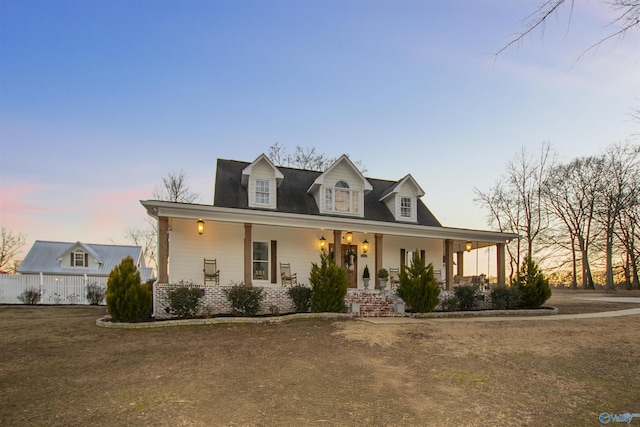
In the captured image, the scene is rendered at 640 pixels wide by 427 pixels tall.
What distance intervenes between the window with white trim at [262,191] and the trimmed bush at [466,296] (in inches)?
347

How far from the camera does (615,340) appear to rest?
29.6 ft

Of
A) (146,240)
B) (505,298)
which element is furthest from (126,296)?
(146,240)

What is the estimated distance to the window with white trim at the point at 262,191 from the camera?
1619cm

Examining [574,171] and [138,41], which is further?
[574,171]

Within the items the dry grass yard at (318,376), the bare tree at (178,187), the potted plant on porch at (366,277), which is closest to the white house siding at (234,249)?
the potted plant on porch at (366,277)

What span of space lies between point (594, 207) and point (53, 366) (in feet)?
120

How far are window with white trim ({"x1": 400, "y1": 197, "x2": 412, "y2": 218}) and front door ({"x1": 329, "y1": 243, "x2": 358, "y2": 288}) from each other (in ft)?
10.1

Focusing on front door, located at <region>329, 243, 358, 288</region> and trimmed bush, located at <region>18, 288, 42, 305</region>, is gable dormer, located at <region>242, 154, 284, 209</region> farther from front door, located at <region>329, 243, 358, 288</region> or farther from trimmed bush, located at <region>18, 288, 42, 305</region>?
trimmed bush, located at <region>18, 288, 42, 305</region>

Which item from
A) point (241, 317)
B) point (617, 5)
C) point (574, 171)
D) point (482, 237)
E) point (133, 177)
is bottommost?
point (241, 317)

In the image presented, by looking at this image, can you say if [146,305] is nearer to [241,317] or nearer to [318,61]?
[241,317]

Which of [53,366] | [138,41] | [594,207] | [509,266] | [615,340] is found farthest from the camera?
[509,266]

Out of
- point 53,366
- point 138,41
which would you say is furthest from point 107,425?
point 138,41

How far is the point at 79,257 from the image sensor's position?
2930 centimetres

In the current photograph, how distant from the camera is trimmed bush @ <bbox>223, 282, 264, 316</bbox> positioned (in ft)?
41.1
